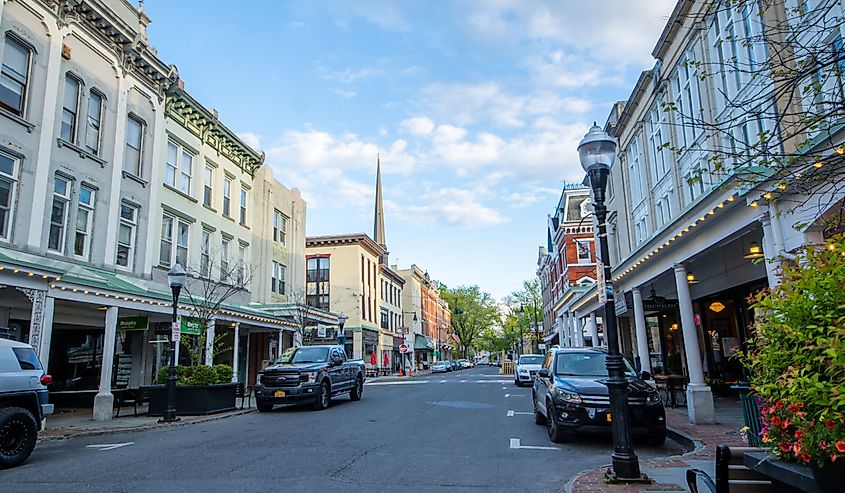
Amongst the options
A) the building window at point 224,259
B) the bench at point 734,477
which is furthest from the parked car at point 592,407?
the building window at point 224,259

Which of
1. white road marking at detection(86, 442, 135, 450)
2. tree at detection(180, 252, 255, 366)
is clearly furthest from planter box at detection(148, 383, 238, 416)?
white road marking at detection(86, 442, 135, 450)

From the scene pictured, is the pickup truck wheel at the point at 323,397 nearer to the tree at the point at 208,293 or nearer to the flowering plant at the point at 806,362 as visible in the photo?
the tree at the point at 208,293

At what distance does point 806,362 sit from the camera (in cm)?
325

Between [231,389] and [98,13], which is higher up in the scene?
[98,13]

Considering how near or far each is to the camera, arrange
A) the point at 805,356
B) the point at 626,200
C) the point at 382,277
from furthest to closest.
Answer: the point at 382,277 → the point at 626,200 → the point at 805,356

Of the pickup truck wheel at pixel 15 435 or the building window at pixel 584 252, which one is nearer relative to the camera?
the pickup truck wheel at pixel 15 435

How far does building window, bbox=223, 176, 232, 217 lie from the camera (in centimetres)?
2666

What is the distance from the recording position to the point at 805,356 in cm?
325

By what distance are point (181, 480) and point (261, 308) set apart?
20.9m

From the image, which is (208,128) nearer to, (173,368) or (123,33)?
(123,33)

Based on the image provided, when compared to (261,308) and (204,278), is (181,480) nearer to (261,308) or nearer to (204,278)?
(204,278)

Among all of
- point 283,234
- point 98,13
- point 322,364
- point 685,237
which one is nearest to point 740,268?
point 685,237

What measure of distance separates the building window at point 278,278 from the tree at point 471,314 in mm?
62490

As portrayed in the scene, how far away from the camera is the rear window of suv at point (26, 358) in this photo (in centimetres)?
958
